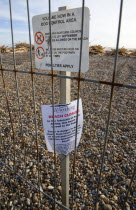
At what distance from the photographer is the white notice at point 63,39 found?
0.80 metres

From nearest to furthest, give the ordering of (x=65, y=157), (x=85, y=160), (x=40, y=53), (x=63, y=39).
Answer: (x=63, y=39), (x=40, y=53), (x=65, y=157), (x=85, y=160)

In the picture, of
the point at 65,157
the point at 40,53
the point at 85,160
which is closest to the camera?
the point at 40,53

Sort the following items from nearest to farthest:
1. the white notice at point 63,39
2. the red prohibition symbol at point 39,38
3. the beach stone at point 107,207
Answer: the white notice at point 63,39, the red prohibition symbol at point 39,38, the beach stone at point 107,207

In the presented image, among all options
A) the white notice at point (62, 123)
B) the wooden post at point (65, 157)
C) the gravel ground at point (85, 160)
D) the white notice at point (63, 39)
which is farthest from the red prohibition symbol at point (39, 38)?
the gravel ground at point (85, 160)

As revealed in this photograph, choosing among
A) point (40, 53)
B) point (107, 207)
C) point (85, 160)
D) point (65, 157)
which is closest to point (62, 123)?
point (65, 157)

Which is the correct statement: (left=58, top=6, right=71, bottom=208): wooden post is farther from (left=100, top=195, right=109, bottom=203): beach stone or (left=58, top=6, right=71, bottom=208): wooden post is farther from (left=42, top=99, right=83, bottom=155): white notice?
(left=100, top=195, right=109, bottom=203): beach stone

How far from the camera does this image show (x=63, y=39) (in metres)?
0.87

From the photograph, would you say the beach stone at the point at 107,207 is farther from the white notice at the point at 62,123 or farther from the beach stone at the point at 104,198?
the white notice at the point at 62,123

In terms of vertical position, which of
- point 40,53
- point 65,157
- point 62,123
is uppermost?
point 40,53

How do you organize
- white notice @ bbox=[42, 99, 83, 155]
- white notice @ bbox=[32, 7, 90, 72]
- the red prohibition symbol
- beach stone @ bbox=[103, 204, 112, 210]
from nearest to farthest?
1. white notice @ bbox=[32, 7, 90, 72]
2. the red prohibition symbol
3. white notice @ bbox=[42, 99, 83, 155]
4. beach stone @ bbox=[103, 204, 112, 210]

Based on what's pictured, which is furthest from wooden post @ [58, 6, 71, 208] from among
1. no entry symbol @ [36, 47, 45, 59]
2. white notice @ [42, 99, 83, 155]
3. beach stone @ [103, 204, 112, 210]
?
beach stone @ [103, 204, 112, 210]

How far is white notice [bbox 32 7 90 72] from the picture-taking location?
80cm

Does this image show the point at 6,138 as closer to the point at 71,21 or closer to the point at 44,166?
the point at 44,166

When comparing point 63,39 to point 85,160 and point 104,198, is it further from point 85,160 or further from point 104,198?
point 85,160
